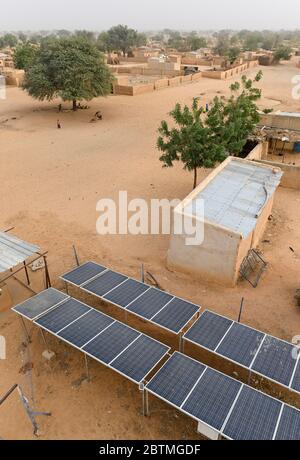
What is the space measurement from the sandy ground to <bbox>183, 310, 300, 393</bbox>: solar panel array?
152 centimetres

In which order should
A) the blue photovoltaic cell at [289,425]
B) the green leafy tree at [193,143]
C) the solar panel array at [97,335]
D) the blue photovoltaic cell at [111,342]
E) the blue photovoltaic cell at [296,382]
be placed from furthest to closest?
the green leafy tree at [193,143], the blue photovoltaic cell at [111,342], the solar panel array at [97,335], the blue photovoltaic cell at [296,382], the blue photovoltaic cell at [289,425]

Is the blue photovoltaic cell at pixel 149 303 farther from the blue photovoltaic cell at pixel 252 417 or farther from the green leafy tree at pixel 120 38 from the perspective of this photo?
the green leafy tree at pixel 120 38

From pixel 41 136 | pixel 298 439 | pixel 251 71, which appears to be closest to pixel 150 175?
pixel 41 136

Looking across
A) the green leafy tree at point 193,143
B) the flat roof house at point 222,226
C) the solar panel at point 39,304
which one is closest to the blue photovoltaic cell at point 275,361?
the flat roof house at point 222,226

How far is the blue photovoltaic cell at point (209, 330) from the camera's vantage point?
29.6 feet

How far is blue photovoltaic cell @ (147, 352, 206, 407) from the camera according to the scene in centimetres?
770

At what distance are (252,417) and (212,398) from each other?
A: 87 cm

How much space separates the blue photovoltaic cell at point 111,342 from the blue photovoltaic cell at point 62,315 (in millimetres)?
1049

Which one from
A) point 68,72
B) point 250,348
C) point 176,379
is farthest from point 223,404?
point 68,72

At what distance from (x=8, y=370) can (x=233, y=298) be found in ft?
23.9

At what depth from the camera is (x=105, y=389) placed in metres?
9.01

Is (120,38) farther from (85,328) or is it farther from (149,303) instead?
(85,328)

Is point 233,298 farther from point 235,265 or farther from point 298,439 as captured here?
point 298,439

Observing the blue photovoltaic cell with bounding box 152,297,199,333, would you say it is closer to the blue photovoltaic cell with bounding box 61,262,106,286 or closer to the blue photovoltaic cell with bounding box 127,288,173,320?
the blue photovoltaic cell with bounding box 127,288,173,320
